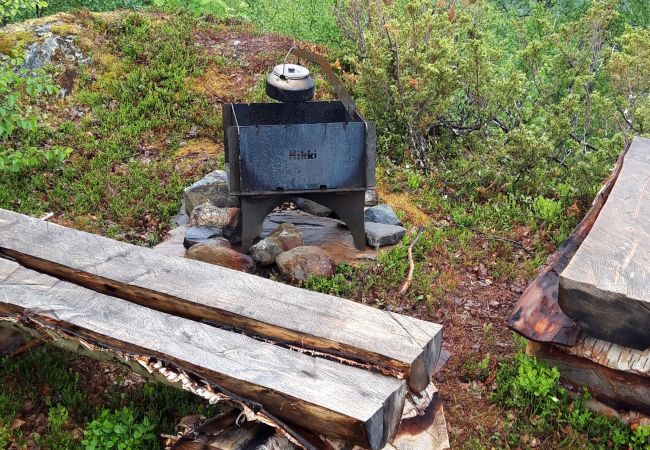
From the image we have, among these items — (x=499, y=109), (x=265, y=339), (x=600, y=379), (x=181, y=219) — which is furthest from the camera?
(x=499, y=109)

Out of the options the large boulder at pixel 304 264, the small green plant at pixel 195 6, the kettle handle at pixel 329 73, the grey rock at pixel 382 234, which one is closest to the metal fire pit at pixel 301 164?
the kettle handle at pixel 329 73

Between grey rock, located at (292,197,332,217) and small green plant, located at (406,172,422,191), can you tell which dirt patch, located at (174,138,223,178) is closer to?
grey rock, located at (292,197,332,217)

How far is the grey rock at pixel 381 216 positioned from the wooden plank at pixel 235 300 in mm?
2418

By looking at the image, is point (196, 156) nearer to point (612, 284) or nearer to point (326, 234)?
point (326, 234)

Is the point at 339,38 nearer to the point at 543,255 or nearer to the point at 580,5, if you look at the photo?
the point at 580,5

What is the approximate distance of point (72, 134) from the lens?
7785 millimetres

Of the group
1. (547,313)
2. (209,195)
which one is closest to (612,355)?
(547,313)

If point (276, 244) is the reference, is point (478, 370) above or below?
below

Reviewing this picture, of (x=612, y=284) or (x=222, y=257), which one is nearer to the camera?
(x=612, y=284)

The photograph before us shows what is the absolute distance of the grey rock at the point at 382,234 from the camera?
5891 millimetres

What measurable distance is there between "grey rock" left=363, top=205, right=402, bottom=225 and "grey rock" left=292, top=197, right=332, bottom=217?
399mm

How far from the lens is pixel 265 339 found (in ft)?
11.7

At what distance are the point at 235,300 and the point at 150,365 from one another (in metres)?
0.58

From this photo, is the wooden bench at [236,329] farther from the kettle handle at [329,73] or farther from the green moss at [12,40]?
the green moss at [12,40]
